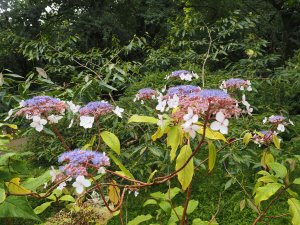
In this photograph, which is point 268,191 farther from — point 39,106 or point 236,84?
point 39,106

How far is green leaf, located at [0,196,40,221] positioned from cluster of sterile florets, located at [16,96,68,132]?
0.26 m

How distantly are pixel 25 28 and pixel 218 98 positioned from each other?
9.39 metres

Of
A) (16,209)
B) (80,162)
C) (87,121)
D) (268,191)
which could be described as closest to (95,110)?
(87,121)

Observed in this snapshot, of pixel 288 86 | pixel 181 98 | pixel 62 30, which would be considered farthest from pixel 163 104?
pixel 62 30

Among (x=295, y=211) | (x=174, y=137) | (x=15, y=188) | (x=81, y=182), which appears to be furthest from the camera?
(x=295, y=211)

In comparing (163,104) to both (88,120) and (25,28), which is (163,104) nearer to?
(88,120)

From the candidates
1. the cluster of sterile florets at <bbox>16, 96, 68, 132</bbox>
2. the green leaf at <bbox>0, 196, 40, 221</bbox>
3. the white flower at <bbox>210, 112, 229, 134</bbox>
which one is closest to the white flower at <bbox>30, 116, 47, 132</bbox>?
the cluster of sterile florets at <bbox>16, 96, 68, 132</bbox>

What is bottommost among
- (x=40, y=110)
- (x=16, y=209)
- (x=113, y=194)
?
(x=113, y=194)

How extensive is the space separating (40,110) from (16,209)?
342 mm

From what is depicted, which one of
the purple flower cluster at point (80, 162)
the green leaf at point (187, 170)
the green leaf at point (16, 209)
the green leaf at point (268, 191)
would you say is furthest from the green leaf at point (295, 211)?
the green leaf at point (16, 209)

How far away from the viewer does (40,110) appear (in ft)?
4.11

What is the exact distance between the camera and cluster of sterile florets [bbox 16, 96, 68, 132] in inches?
48.8

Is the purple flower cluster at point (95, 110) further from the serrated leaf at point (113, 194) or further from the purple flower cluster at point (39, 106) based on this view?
the serrated leaf at point (113, 194)

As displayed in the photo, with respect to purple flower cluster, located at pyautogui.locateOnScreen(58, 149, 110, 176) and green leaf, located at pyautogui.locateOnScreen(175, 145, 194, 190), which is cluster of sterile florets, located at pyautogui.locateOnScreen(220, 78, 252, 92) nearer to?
green leaf, located at pyautogui.locateOnScreen(175, 145, 194, 190)
